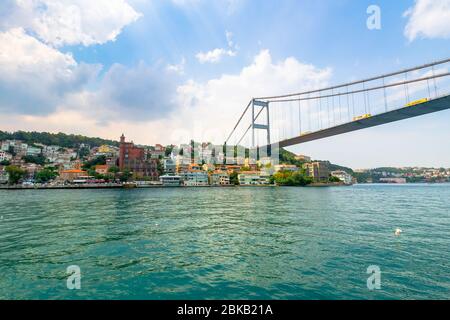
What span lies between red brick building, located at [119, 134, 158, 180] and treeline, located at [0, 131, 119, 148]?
208ft

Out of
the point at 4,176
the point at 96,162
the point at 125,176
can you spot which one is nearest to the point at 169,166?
the point at 125,176

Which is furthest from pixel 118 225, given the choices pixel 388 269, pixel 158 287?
pixel 388 269

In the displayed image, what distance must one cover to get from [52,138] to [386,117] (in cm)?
15154

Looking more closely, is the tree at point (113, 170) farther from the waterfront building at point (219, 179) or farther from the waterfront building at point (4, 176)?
the waterfront building at point (219, 179)

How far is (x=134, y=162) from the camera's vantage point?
85.1 meters

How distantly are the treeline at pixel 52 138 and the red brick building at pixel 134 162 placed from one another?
6333 cm

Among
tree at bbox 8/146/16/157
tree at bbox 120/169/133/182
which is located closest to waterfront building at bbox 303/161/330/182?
tree at bbox 120/169/133/182

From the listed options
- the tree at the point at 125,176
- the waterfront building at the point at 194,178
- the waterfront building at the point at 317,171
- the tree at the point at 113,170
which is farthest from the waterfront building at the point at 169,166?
the waterfront building at the point at 317,171

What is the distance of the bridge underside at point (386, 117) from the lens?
27859 millimetres

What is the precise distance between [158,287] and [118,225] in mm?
7721

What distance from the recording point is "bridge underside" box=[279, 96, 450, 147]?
27.9 m

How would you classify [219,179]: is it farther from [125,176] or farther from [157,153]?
[157,153]
